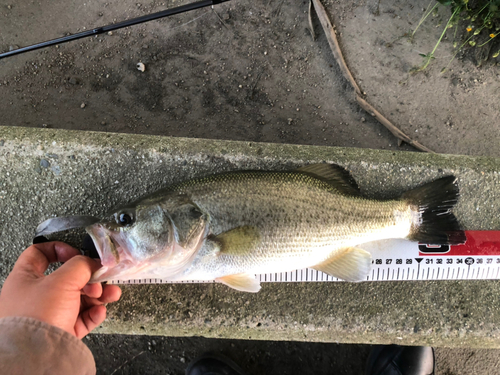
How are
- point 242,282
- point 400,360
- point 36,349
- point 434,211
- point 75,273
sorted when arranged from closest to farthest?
point 36,349 < point 75,273 < point 242,282 < point 434,211 < point 400,360

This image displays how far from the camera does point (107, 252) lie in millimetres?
1566

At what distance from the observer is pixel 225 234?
172cm

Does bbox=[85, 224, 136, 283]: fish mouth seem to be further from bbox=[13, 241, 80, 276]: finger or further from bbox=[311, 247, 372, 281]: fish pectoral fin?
bbox=[311, 247, 372, 281]: fish pectoral fin

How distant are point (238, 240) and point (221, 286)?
694mm

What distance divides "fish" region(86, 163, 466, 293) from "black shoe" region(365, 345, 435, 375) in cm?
135

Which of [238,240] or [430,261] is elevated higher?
[238,240]

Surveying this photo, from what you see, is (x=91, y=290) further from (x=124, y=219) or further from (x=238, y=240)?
(x=238, y=240)

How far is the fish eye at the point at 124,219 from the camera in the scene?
5.28 ft

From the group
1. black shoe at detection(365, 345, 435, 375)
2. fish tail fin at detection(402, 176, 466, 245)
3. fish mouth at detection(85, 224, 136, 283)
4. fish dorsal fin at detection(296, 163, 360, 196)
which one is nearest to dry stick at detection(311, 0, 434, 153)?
fish tail fin at detection(402, 176, 466, 245)

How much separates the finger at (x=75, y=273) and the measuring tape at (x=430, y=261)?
614 millimetres

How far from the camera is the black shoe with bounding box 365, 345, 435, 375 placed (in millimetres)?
2787

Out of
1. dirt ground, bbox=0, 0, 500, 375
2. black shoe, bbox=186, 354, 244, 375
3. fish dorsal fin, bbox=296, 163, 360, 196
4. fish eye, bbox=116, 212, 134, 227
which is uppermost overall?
dirt ground, bbox=0, 0, 500, 375

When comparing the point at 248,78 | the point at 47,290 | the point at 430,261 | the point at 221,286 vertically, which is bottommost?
the point at 221,286

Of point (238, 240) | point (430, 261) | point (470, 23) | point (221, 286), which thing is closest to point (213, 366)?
point (221, 286)
